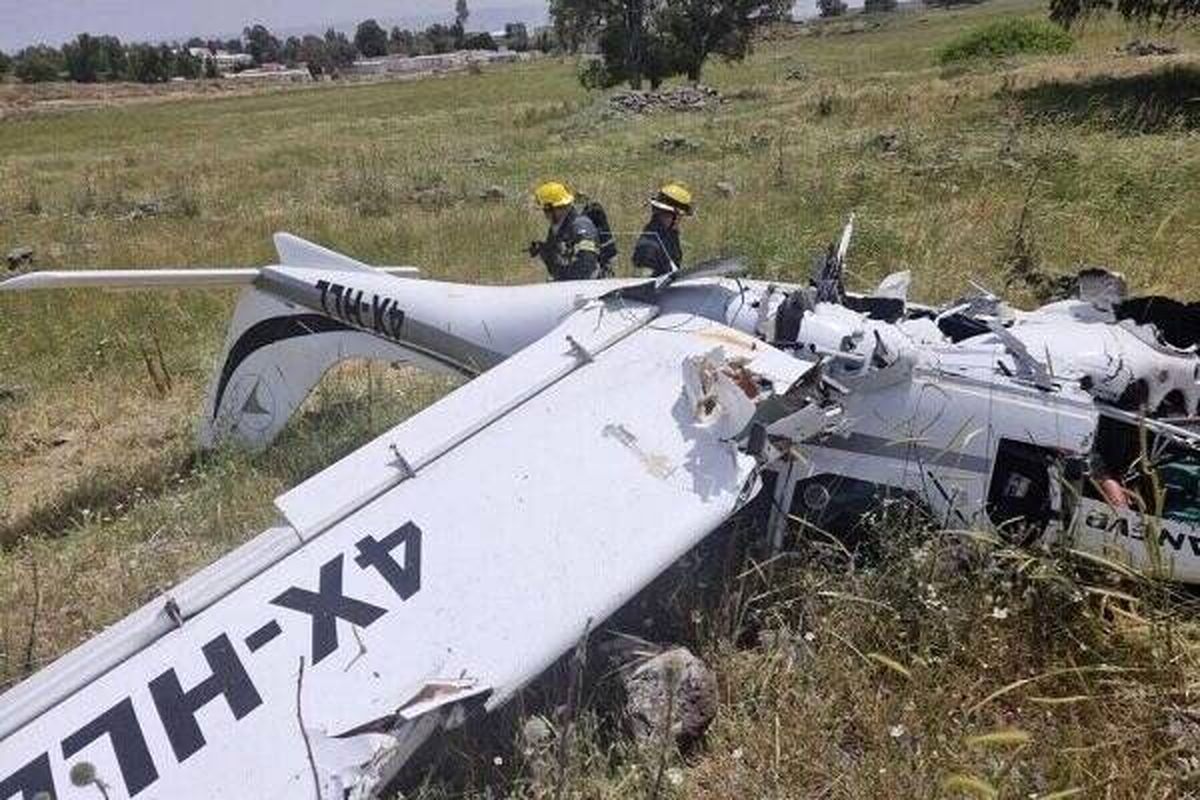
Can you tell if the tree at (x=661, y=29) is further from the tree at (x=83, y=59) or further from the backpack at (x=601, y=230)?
the tree at (x=83, y=59)

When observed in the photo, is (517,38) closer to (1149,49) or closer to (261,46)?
(261,46)

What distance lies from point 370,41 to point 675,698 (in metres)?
206

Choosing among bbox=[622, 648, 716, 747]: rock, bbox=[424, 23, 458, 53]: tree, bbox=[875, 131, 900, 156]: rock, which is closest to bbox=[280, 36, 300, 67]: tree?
bbox=[424, 23, 458, 53]: tree

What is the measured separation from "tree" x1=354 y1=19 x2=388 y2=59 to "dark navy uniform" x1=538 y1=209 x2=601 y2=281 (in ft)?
652

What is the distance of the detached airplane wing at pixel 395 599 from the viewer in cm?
265

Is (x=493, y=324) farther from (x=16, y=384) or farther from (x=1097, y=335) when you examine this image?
(x=16, y=384)

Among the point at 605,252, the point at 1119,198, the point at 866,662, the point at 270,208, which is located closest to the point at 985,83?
the point at 1119,198

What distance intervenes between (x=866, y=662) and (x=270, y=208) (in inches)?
638

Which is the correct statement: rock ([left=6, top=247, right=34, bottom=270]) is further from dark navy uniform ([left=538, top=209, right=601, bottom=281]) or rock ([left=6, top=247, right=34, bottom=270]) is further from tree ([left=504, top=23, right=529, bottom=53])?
tree ([left=504, top=23, right=529, bottom=53])

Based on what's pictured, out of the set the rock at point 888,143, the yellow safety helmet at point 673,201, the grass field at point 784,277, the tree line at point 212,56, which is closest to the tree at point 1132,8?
the grass field at point 784,277

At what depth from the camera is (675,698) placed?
313cm

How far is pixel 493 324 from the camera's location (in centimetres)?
538

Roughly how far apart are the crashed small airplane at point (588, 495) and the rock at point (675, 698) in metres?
0.35

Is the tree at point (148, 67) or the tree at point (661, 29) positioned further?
the tree at point (148, 67)
